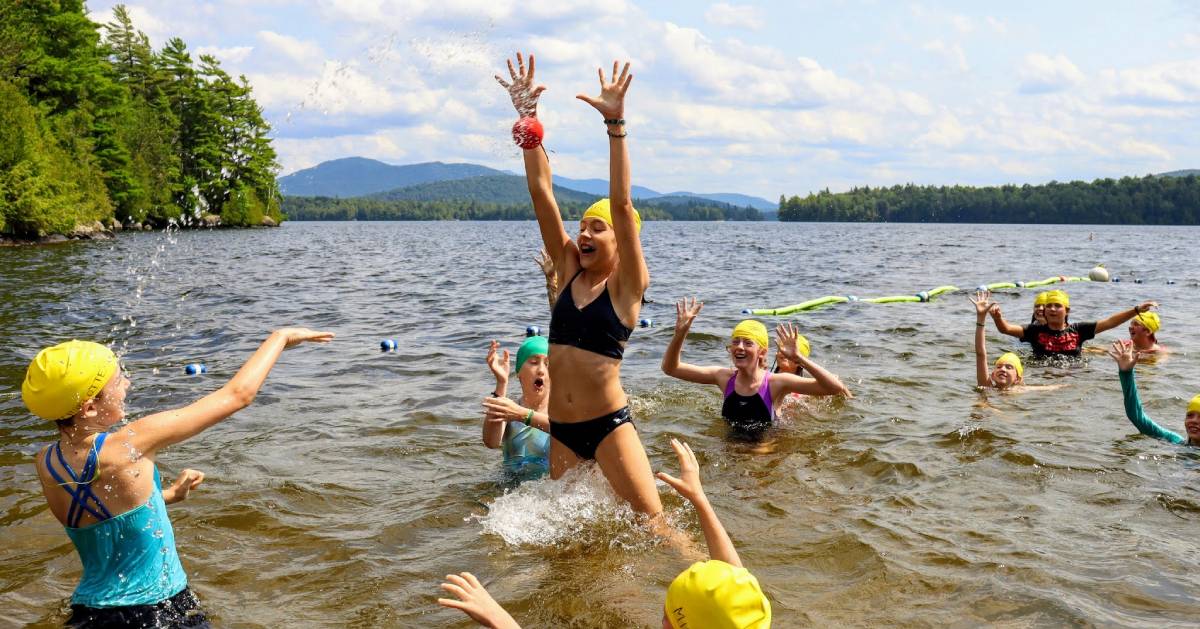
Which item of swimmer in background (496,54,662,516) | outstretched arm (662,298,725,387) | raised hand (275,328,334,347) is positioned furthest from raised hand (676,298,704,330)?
raised hand (275,328,334,347)

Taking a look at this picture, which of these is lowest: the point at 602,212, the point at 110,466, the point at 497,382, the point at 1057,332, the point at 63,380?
the point at 1057,332

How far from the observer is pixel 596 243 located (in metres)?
5.15

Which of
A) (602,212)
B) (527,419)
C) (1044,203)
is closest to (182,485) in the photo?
(527,419)

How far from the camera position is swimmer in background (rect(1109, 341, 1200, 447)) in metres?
7.57

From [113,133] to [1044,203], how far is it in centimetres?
15479

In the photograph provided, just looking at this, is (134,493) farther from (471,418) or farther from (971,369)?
(971,369)

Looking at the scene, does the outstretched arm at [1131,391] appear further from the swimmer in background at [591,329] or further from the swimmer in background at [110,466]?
the swimmer in background at [110,466]

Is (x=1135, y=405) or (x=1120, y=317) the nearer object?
(x=1135, y=405)

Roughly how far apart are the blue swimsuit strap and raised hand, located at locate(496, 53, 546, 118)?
3058 mm

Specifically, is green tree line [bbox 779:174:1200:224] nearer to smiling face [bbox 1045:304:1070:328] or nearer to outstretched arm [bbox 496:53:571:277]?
smiling face [bbox 1045:304:1070:328]

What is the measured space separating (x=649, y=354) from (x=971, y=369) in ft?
17.3

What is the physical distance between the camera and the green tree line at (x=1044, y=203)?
5719 inches

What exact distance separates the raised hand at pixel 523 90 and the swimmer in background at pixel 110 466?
→ 2.14 meters

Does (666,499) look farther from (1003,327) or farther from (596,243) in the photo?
(1003,327)
